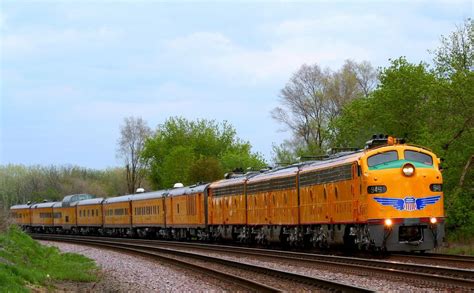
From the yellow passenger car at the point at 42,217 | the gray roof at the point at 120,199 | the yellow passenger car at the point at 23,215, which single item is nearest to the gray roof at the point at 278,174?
the gray roof at the point at 120,199

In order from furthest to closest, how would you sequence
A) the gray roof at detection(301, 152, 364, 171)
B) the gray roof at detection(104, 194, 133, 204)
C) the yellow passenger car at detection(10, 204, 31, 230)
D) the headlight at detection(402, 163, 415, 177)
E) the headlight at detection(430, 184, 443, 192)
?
the yellow passenger car at detection(10, 204, 31, 230) → the gray roof at detection(104, 194, 133, 204) → the gray roof at detection(301, 152, 364, 171) → the headlight at detection(430, 184, 443, 192) → the headlight at detection(402, 163, 415, 177)

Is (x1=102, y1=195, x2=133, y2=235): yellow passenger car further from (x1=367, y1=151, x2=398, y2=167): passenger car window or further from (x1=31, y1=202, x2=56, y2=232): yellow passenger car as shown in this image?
(x1=367, y1=151, x2=398, y2=167): passenger car window

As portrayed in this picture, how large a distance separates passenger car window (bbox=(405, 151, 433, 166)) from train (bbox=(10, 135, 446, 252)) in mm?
22

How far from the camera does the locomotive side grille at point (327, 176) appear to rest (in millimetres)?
25406

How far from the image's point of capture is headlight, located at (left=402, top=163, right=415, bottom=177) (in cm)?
2372

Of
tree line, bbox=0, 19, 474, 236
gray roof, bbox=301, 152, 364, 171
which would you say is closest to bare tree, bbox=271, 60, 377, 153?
tree line, bbox=0, 19, 474, 236

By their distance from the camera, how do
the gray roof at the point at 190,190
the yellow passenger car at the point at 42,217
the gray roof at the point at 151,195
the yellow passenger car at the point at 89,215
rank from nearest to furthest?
the gray roof at the point at 190,190 → the gray roof at the point at 151,195 → the yellow passenger car at the point at 89,215 → the yellow passenger car at the point at 42,217

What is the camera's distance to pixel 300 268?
2175 cm

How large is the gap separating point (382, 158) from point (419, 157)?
1285mm

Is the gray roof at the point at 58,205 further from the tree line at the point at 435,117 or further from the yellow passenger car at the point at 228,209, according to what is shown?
the yellow passenger car at the point at 228,209

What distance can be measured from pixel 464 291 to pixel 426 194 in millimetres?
9689

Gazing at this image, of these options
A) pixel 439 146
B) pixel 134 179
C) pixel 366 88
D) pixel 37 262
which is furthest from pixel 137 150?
pixel 37 262

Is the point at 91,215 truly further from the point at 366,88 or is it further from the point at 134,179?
the point at 134,179

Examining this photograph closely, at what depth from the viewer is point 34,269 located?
69.6 feet
